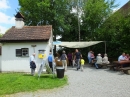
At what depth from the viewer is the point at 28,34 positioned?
17953mm

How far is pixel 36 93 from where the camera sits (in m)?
8.92

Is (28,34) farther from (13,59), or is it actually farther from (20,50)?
(13,59)

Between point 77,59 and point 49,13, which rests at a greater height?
point 49,13

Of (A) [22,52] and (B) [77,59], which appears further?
(A) [22,52]

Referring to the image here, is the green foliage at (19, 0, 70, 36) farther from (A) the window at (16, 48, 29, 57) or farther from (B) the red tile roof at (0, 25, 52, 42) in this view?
(A) the window at (16, 48, 29, 57)

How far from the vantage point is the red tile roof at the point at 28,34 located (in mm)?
17297

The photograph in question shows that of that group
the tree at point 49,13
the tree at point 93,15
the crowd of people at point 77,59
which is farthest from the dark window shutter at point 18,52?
the tree at point 93,15

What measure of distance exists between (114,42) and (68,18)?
11.3m

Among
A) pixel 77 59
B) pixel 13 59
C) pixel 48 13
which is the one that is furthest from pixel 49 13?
pixel 77 59

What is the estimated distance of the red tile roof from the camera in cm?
1730

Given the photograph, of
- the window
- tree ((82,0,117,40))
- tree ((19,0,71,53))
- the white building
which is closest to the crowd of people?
the white building

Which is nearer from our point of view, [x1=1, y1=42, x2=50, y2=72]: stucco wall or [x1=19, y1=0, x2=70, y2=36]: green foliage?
[x1=1, y1=42, x2=50, y2=72]: stucco wall

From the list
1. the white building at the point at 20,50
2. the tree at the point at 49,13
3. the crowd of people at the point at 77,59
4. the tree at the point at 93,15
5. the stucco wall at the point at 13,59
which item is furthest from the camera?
the tree at the point at 93,15

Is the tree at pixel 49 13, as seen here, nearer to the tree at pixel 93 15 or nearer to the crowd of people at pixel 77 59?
the tree at pixel 93 15
